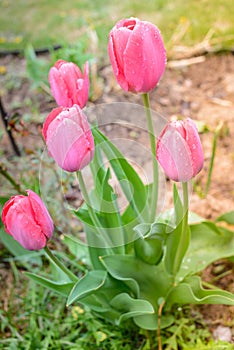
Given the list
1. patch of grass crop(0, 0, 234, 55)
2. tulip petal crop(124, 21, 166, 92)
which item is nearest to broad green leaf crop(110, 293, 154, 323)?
tulip petal crop(124, 21, 166, 92)

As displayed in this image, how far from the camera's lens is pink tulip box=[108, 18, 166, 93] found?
0.98 metres

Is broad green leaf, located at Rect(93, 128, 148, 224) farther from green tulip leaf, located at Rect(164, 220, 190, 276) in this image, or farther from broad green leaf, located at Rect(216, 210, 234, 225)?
broad green leaf, located at Rect(216, 210, 234, 225)

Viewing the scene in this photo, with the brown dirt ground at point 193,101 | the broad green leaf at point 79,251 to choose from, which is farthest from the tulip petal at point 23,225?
the brown dirt ground at point 193,101

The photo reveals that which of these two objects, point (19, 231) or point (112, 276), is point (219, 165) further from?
point (19, 231)

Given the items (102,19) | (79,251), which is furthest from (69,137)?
(102,19)

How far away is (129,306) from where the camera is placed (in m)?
1.28

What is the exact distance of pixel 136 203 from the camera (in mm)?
1302

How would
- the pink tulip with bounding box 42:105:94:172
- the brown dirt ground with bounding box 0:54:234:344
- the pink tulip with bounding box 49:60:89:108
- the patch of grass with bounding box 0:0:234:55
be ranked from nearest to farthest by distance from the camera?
the pink tulip with bounding box 42:105:94:172, the pink tulip with bounding box 49:60:89:108, the brown dirt ground with bounding box 0:54:234:344, the patch of grass with bounding box 0:0:234:55

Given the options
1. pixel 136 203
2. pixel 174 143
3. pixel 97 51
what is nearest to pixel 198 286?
pixel 136 203

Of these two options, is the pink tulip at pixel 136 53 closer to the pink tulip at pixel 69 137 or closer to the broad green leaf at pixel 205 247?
the pink tulip at pixel 69 137

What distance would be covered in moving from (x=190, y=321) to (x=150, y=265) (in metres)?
0.23

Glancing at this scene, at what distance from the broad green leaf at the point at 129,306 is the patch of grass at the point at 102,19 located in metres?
1.55

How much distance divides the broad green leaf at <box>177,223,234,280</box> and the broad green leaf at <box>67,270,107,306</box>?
0.23 meters

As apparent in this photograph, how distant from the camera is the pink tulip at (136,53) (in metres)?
0.98
